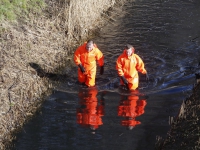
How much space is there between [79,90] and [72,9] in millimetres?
3964

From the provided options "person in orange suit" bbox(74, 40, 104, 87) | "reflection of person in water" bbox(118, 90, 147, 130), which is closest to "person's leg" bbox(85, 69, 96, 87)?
"person in orange suit" bbox(74, 40, 104, 87)

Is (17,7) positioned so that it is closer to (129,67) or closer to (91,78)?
(91,78)

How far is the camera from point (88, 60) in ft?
42.3

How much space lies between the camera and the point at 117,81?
1367cm

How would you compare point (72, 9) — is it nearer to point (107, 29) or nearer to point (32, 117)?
point (107, 29)

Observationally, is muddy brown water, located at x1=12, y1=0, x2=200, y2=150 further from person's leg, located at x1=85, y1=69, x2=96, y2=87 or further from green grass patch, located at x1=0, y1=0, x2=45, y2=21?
green grass patch, located at x1=0, y1=0, x2=45, y2=21

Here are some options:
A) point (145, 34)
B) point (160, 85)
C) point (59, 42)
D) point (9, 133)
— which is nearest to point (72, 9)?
point (59, 42)

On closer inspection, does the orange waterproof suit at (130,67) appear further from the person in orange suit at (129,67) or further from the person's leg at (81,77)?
the person's leg at (81,77)

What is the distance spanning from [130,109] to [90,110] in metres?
1.09

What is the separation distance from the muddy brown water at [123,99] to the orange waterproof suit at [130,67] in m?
0.38

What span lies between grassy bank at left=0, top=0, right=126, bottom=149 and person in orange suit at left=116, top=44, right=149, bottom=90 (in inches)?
87.5

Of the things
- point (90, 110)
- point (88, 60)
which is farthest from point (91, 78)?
point (90, 110)

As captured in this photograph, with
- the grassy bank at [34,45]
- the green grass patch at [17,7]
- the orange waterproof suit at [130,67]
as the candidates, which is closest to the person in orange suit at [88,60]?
the orange waterproof suit at [130,67]

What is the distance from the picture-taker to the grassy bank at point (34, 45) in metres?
11.7
